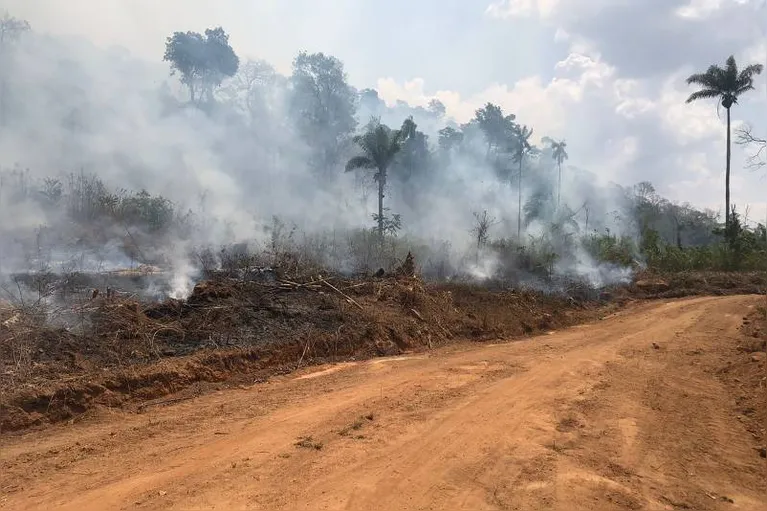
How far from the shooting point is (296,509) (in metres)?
4.17

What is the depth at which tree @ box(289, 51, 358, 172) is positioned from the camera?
186 feet

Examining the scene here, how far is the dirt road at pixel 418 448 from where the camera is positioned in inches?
175

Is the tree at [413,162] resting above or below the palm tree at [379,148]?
above

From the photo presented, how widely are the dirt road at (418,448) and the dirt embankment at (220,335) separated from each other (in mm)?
678

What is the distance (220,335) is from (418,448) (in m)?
6.15

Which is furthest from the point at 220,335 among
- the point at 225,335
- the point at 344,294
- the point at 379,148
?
the point at 379,148

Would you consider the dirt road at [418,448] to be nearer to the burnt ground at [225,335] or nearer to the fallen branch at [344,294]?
the burnt ground at [225,335]

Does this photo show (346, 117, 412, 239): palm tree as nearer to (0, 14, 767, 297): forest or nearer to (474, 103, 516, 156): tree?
(0, 14, 767, 297): forest

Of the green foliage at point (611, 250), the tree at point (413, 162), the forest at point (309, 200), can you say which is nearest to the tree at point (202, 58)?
the forest at point (309, 200)

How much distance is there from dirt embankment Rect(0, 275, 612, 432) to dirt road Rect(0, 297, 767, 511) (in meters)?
0.68

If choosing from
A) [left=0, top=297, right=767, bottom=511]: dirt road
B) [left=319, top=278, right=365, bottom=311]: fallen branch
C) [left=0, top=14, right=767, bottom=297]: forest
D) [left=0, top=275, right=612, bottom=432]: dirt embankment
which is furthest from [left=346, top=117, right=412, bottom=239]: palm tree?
[left=0, top=297, right=767, bottom=511]: dirt road

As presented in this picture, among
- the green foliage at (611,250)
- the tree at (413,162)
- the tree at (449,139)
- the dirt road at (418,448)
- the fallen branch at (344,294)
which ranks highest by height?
the tree at (449,139)

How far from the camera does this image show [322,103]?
58.2 m

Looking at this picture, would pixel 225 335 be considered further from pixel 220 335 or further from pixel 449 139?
pixel 449 139
